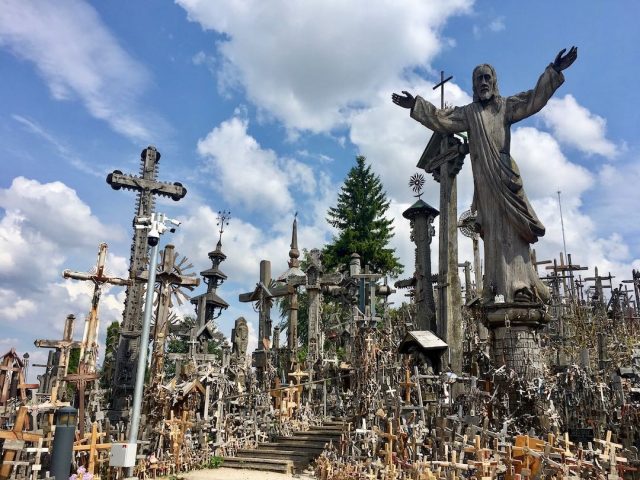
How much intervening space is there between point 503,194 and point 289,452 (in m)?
8.83

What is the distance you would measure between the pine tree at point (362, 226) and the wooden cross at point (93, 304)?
55.3ft

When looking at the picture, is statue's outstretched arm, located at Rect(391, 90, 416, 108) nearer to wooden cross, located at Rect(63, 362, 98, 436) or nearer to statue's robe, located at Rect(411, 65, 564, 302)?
statue's robe, located at Rect(411, 65, 564, 302)

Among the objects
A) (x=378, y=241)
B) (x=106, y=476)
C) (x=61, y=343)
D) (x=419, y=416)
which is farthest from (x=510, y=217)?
(x=378, y=241)

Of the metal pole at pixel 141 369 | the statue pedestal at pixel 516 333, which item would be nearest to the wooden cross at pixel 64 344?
the metal pole at pixel 141 369

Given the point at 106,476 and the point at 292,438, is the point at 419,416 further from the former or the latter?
the point at 106,476

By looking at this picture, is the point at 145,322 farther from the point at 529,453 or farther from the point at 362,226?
the point at 362,226

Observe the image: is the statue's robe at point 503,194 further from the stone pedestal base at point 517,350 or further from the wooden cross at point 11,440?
the wooden cross at point 11,440

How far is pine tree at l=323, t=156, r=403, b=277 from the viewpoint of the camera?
105 feet

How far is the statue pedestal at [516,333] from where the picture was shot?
11.7m

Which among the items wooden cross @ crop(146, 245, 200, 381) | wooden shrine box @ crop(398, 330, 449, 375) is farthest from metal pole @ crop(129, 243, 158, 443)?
wooden cross @ crop(146, 245, 200, 381)

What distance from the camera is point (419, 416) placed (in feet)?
34.0

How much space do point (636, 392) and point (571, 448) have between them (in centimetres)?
394

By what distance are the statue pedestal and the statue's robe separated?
0.37 metres

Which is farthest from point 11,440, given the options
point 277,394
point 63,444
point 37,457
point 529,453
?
point 277,394
